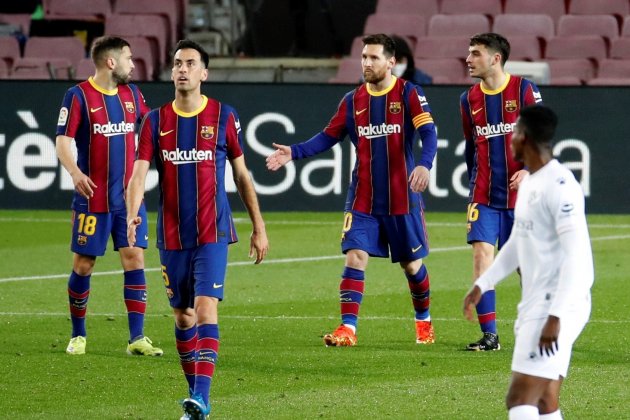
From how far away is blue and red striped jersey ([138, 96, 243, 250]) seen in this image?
759 centimetres

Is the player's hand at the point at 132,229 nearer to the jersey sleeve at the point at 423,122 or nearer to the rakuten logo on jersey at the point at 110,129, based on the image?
the rakuten logo on jersey at the point at 110,129

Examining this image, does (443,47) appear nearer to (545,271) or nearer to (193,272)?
(193,272)

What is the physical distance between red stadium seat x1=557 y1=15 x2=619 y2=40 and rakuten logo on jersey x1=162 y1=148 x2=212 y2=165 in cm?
1425

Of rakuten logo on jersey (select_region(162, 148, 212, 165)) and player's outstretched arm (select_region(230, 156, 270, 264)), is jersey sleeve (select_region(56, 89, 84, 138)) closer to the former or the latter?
rakuten logo on jersey (select_region(162, 148, 212, 165))

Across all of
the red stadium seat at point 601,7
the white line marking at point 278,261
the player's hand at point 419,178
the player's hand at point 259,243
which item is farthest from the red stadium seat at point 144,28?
the player's hand at point 259,243

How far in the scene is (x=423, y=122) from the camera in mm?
9633

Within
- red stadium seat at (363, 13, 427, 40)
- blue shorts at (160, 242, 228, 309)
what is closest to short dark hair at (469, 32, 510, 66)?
blue shorts at (160, 242, 228, 309)

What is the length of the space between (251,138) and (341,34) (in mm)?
6984

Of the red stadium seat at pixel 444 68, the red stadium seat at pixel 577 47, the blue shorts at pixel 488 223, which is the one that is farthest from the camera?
the red stadium seat at pixel 577 47

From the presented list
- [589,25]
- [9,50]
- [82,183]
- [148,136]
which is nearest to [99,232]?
[82,183]

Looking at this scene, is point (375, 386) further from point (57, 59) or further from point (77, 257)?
point (57, 59)

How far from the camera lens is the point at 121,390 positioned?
8.11m

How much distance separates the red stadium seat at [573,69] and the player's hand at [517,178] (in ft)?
35.5

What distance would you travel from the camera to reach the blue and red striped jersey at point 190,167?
7.59 metres
